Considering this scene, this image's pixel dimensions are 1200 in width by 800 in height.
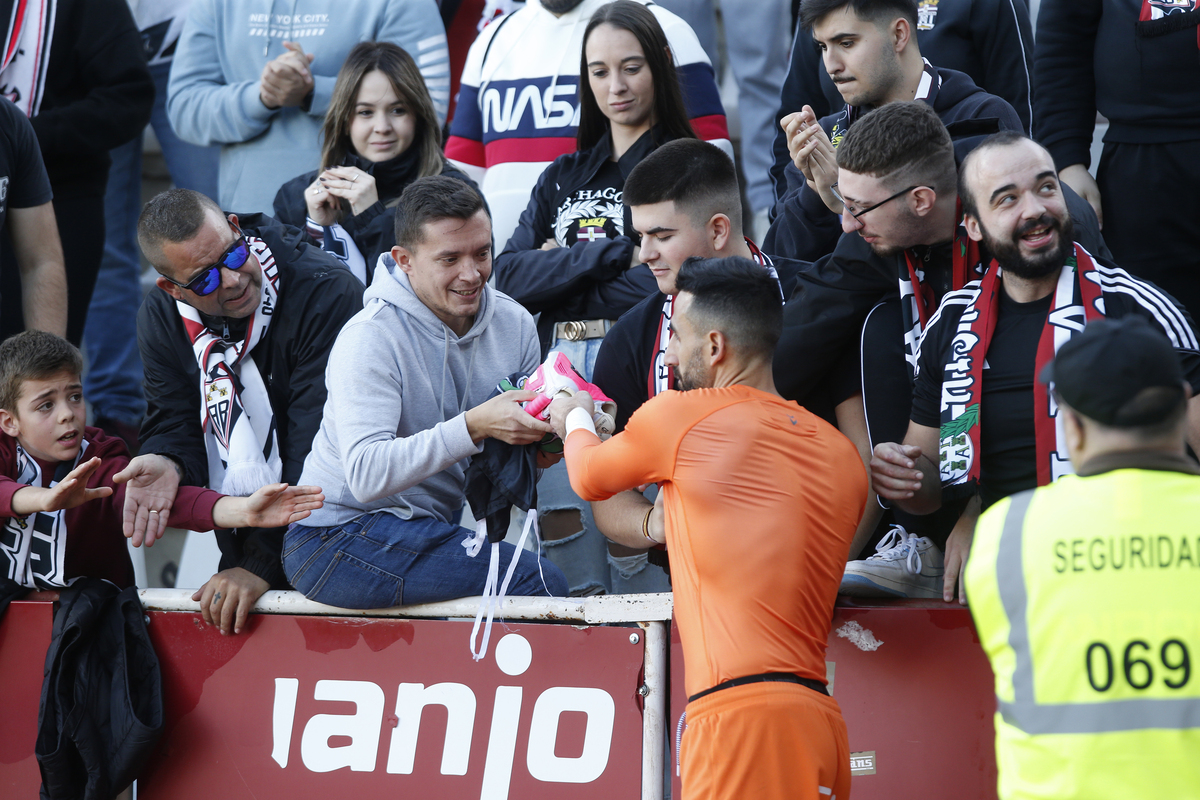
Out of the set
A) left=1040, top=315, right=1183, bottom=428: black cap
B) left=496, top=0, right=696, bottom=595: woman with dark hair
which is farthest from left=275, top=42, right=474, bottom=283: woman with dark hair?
left=1040, top=315, right=1183, bottom=428: black cap

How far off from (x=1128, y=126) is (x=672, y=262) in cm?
210

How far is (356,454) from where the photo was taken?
141 inches

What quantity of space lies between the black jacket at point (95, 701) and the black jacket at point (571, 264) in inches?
73.1

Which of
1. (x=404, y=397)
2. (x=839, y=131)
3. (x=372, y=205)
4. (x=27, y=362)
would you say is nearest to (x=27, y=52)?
(x=372, y=205)

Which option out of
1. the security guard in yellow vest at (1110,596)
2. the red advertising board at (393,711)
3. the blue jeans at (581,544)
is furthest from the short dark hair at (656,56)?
the security guard in yellow vest at (1110,596)

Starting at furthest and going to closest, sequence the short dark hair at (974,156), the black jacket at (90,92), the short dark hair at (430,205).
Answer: the black jacket at (90,92)
the short dark hair at (430,205)
the short dark hair at (974,156)

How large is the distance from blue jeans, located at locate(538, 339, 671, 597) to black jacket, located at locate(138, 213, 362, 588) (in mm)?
885

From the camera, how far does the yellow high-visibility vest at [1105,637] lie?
2156mm

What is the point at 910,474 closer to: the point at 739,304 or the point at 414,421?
the point at 739,304

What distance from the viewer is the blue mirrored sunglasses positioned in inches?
165

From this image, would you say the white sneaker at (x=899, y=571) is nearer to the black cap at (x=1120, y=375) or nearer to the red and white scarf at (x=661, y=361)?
the red and white scarf at (x=661, y=361)

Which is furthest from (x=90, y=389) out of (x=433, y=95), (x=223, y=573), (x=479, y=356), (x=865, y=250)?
(x=865, y=250)

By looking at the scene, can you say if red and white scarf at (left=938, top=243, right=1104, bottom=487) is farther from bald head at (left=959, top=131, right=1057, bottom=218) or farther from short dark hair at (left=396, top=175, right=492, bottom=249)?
short dark hair at (left=396, top=175, right=492, bottom=249)

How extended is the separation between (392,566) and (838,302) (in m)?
1.61
